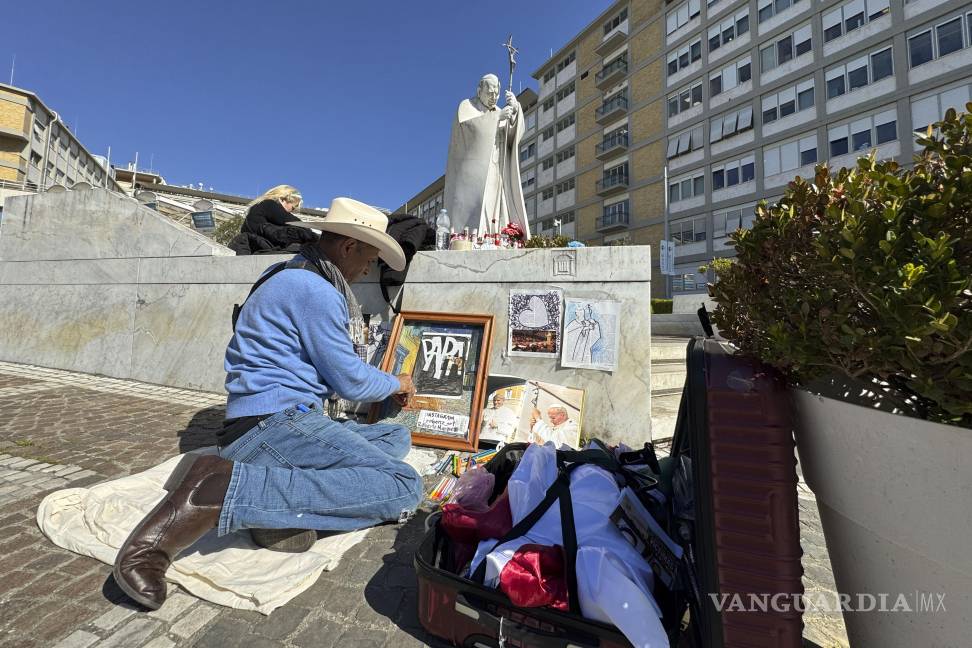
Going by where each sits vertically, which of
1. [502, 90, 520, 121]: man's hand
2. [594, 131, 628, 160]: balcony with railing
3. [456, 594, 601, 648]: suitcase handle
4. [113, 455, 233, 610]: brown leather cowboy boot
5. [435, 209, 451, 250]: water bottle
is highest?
[594, 131, 628, 160]: balcony with railing

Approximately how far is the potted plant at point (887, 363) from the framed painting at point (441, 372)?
96.6 inches

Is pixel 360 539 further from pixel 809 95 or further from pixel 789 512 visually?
pixel 809 95

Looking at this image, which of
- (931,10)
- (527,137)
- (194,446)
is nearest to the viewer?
(194,446)

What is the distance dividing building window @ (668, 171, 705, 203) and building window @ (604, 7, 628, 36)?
15.3m

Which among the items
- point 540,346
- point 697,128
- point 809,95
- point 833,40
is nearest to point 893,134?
point 809,95

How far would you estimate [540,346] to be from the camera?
3.76 m

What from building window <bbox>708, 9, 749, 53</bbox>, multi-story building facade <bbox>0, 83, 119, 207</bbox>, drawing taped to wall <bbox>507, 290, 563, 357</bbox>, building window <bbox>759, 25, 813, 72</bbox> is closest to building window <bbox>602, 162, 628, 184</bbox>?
building window <bbox>708, 9, 749, 53</bbox>

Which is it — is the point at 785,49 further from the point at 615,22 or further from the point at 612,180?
the point at 615,22

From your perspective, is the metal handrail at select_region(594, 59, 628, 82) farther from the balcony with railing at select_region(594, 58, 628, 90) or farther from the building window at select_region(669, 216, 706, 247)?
the building window at select_region(669, 216, 706, 247)

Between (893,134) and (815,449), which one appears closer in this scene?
(815,449)

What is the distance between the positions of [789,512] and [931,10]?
98.6 feet

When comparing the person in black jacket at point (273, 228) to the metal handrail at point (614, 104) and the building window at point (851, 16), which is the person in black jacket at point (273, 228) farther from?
the metal handrail at point (614, 104)

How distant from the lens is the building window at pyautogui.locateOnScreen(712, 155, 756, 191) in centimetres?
2539

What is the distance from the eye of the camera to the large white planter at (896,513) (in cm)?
88
